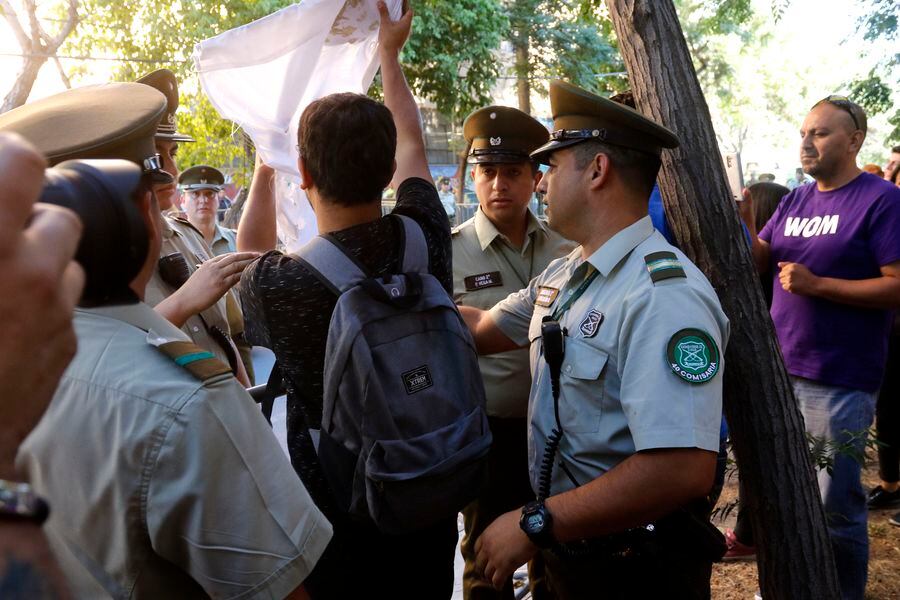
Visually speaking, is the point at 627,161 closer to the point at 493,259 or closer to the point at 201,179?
the point at 493,259

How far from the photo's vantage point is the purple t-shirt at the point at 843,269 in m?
3.26

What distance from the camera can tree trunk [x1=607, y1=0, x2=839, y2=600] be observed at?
236 cm

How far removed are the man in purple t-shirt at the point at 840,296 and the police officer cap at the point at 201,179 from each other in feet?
17.3

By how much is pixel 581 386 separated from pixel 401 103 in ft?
3.46

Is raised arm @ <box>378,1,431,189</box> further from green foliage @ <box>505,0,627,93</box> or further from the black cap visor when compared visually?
green foliage @ <box>505,0,627,93</box>

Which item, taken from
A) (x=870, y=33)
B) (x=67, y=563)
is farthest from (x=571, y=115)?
(x=870, y=33)

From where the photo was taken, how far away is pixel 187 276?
259 cm

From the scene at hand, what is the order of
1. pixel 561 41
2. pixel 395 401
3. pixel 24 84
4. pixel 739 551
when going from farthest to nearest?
pixel 561 41
pixel 24 84
pixel 739 551
pixel 395 401

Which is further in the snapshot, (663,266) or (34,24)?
(34,24)

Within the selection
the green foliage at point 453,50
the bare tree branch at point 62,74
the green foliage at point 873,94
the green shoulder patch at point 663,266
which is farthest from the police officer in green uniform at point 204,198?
the green foliage at point 453,50

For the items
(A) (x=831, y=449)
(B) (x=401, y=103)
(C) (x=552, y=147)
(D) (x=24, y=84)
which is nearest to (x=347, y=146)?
(B) (x=401, y=103)

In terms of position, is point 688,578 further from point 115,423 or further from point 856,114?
point 856,114

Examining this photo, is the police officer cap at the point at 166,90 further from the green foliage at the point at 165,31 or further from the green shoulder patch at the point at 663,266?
the green foliage at the point at 165,31

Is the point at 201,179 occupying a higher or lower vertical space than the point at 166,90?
lower
